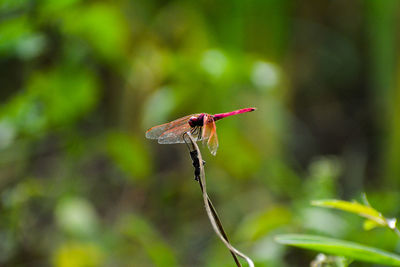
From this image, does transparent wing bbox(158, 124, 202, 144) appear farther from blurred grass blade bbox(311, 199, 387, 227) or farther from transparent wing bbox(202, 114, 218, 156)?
blurred grass blade bbox(311, 199, 387, 227)

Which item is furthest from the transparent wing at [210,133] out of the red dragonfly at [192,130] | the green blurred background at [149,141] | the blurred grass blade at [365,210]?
the green blurred background at [149,141]

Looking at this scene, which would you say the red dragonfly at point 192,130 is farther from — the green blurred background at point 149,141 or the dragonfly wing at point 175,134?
the green blurred background at point 149,141

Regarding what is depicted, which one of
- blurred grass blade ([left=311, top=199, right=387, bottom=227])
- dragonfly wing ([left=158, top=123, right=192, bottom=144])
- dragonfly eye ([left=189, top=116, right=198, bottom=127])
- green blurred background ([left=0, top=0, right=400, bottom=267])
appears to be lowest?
green blurred background ([left=0, top=0, right=400, bottom=267])

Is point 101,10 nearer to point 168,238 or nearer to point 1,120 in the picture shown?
point 1,120

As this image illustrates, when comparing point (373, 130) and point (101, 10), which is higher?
point (101, 10)

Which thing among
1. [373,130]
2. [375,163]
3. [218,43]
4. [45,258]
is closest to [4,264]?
[45,258]

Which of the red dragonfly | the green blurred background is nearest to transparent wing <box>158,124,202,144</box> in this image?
the red dragonfly

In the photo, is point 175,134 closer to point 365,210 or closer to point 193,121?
point 193,121
